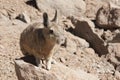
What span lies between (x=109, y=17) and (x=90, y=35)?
2.60 feet

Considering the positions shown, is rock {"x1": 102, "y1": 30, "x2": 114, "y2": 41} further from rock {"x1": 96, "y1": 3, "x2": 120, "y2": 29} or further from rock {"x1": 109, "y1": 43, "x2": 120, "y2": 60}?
rock {"x1": 109, "y1": 43, "x2": 120, "y2": 60}

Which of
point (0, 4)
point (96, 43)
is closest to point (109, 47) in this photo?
point (96, 43)

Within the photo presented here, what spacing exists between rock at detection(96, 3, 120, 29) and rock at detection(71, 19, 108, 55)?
14.5 inches

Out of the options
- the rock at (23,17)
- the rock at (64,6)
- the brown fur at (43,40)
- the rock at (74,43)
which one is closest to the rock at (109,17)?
the rock at (74,43)

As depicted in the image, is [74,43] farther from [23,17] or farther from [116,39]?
[23,17]

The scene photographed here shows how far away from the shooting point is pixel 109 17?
44.2ft

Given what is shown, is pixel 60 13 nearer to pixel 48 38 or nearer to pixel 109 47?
pixel 109 47

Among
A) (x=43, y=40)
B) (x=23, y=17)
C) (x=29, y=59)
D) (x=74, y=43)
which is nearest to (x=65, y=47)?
(x=74, y=43)

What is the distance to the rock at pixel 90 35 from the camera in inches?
512

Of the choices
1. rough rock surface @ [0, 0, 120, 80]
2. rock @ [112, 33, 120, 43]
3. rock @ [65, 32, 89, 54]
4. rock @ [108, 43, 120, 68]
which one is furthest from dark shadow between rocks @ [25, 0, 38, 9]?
rock @ [108, 43, 120, 68]

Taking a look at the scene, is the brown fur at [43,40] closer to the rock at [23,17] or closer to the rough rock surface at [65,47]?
the rough rock surface at [65,47]

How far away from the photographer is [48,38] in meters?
8.59

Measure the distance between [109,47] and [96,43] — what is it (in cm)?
52

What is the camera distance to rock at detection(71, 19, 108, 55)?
512 inches
